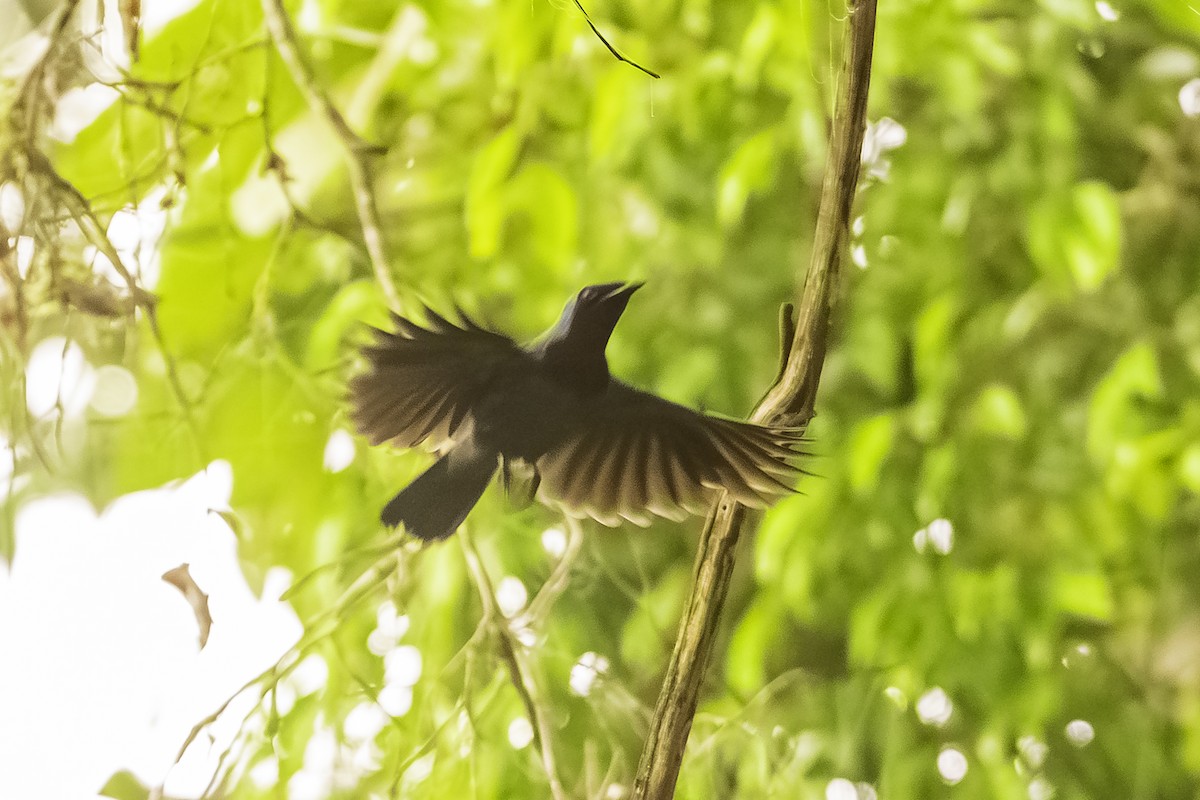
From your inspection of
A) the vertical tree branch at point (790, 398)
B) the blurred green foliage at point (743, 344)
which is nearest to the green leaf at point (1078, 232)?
the blurred green foliage at point (743, 344)

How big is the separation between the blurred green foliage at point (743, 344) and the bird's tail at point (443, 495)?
0.30 metres

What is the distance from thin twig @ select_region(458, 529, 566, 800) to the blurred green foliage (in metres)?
0.02

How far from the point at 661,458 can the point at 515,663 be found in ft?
1.13

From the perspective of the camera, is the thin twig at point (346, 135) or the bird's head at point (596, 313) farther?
the thin twig at point (346, 135)

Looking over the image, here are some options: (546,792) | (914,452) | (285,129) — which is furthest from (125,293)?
(914,452)

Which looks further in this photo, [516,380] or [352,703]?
[352,703]

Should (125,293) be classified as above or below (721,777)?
above

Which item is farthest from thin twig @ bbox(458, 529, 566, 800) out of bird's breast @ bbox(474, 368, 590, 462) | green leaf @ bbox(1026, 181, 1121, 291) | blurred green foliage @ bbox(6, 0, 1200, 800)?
green leaf @ bbox(1026, 181, 1121, 291)

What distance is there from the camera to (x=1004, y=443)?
74 cm

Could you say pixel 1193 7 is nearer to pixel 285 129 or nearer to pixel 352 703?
pixel 285 129

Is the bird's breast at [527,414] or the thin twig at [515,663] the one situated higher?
the bird's breast at [527,414]

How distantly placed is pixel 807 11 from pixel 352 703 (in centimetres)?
59

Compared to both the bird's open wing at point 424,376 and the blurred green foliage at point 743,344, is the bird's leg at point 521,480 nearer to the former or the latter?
the bird's open wing at point 424,376

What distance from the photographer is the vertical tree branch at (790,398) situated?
0.45m
